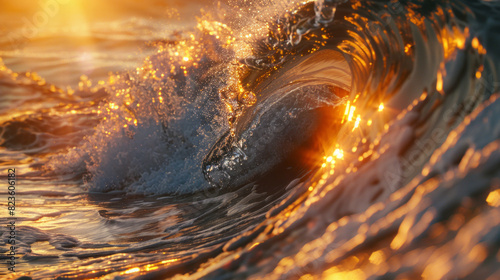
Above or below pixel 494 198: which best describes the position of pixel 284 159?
above

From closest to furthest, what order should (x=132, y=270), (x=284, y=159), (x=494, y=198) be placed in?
(x=494, y=198)
(x=132, y=270)
(x=284, y=159)

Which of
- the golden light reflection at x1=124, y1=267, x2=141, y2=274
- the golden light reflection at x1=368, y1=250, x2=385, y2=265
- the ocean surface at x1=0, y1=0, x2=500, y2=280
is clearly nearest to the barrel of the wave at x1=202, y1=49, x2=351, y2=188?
the ocean surface at x1=0, y1=0, x2=500, y2=280

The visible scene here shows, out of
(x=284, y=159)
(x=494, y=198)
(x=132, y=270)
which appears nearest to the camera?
(x=494, y=198)

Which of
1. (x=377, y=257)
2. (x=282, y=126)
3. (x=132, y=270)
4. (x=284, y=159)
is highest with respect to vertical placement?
(x=282, y=126)

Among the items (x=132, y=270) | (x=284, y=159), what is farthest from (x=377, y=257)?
(x=284, y=159)

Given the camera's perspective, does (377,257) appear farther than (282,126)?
No

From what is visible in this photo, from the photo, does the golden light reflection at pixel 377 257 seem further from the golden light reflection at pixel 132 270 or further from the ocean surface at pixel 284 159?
the golden light reflection at pixel 132 270

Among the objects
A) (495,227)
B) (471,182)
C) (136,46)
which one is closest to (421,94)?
(471,182)

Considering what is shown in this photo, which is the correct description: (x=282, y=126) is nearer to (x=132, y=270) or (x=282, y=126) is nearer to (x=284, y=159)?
(x=284, y=159)
